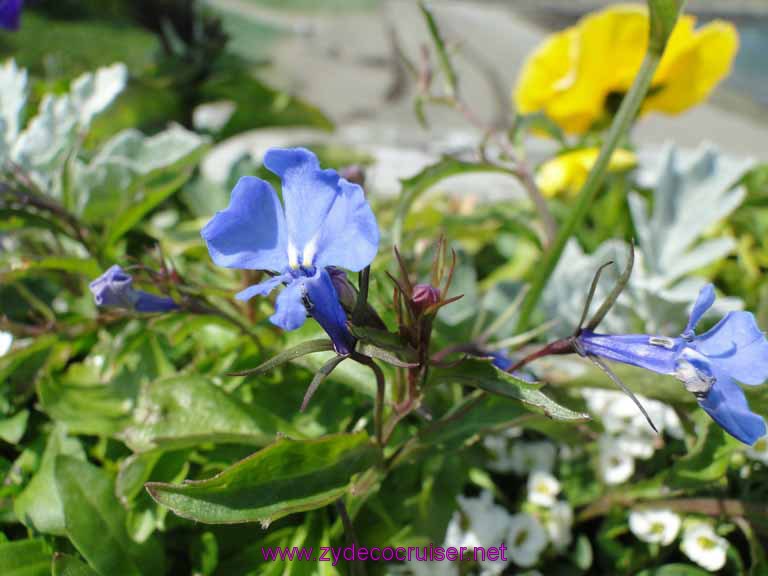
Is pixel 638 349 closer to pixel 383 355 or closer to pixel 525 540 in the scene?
pixel 383 355

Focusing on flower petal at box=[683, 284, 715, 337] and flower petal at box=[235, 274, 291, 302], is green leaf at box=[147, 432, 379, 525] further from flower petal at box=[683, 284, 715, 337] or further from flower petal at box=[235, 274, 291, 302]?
flower petal at box=[683, 284, 715, 337]

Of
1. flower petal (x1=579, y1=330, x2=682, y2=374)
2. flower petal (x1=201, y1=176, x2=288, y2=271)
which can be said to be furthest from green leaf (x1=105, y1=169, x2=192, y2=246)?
flower petal (x1=579, y1=330, x2=682, y2=374)

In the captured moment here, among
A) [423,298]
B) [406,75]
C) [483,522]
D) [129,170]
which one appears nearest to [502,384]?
[423,298]

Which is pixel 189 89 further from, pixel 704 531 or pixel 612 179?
pixel 704 531

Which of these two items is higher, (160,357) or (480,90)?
(160,357)

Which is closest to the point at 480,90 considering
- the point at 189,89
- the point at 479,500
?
the point at 189,89

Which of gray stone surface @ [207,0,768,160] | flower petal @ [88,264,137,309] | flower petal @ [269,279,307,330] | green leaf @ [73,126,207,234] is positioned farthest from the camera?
gray stone surface @ [207,0,768,160]

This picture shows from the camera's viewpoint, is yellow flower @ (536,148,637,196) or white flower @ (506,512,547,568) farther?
yellow flower @ (536,148,637,196)
